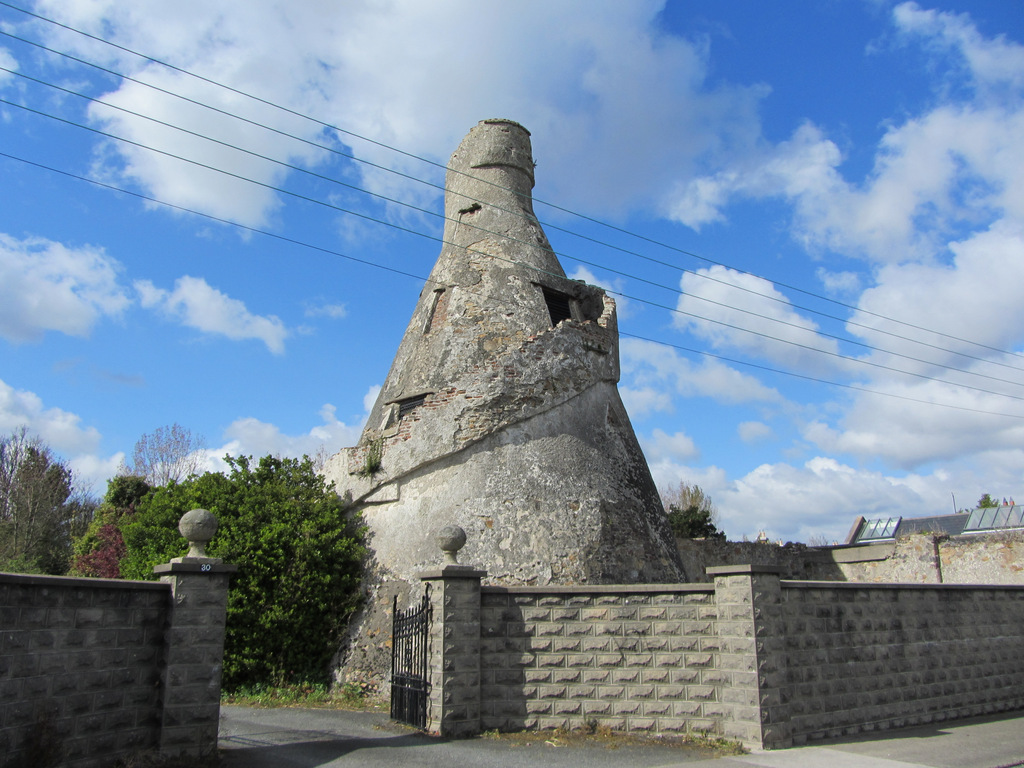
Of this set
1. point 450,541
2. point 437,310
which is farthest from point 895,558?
point 450,541

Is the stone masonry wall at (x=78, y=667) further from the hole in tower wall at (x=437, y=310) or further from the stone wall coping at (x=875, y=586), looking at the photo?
the hole in tower wall at (x=437, y=310)

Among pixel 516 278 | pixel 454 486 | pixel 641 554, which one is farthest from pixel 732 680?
pixel 516 278

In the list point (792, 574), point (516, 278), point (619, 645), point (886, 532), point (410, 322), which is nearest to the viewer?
point (619, 645)

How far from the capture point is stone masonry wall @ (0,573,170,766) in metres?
5.81

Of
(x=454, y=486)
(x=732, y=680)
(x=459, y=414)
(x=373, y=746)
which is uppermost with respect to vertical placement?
(x=459, y=414)

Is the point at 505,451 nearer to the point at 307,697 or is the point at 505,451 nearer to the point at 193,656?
the point at 307,697

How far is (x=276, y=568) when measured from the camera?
11.4m

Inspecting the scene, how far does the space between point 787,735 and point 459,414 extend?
619 centimetres

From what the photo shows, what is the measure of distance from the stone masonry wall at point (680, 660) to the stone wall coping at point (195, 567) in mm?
2447

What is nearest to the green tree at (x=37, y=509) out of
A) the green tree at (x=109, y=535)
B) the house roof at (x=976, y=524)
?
the green tree at (x=109, y=535)

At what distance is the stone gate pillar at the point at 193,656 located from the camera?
6.84 meters

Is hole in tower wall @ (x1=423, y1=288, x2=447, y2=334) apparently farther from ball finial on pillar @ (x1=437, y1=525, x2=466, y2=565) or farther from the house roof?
the house roof

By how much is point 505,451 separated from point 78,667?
6.41 meters

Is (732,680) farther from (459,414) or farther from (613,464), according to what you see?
(459,414)
